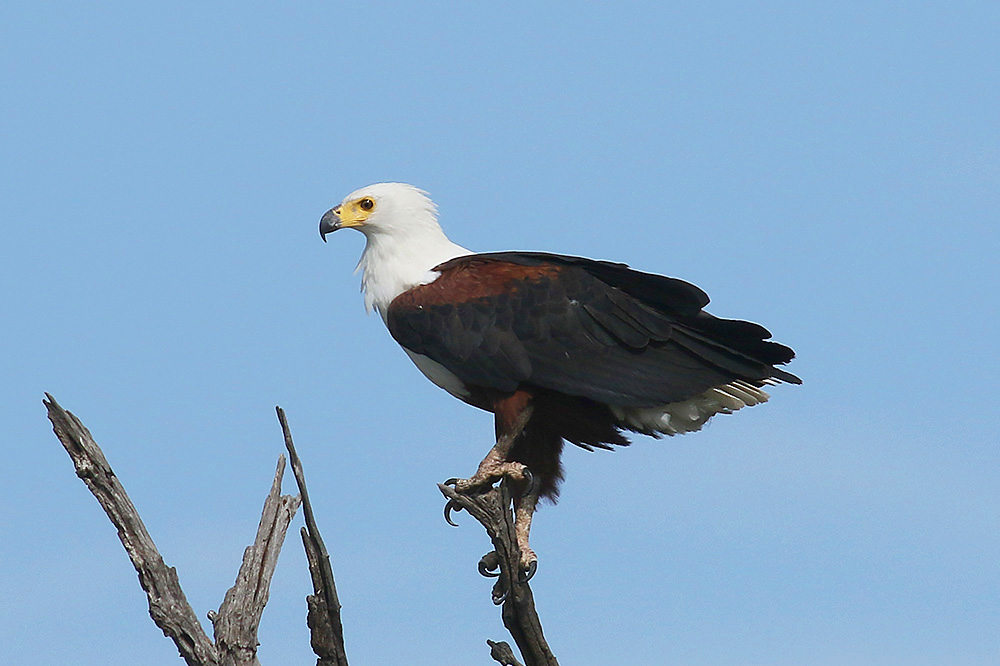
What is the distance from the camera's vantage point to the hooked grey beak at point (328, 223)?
7336 mm

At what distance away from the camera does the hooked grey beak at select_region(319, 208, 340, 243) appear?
289 inches

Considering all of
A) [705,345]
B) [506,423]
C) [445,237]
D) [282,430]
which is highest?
[445,237]

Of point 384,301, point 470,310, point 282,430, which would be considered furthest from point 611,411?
point 282,430

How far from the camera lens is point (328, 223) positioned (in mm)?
7340

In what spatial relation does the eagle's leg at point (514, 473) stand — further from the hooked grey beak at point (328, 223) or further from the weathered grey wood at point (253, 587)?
the hooked grey beak at point (328, 223)

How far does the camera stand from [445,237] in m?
7.41

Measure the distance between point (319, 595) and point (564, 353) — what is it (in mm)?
1868

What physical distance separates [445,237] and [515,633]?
255 centimetres

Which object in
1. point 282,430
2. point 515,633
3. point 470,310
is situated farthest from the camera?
point 470,310

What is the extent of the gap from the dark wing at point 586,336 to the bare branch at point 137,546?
71.9 inches

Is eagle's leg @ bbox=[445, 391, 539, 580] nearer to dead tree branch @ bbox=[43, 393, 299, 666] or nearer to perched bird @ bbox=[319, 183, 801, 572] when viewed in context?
perched bird @ bbox=[319, 183, 801, 572]

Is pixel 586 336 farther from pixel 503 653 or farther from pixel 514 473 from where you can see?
pixel 503 653

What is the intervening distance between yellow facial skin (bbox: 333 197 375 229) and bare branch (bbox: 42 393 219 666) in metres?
2.24

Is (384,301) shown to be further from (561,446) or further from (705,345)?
(705,345)
